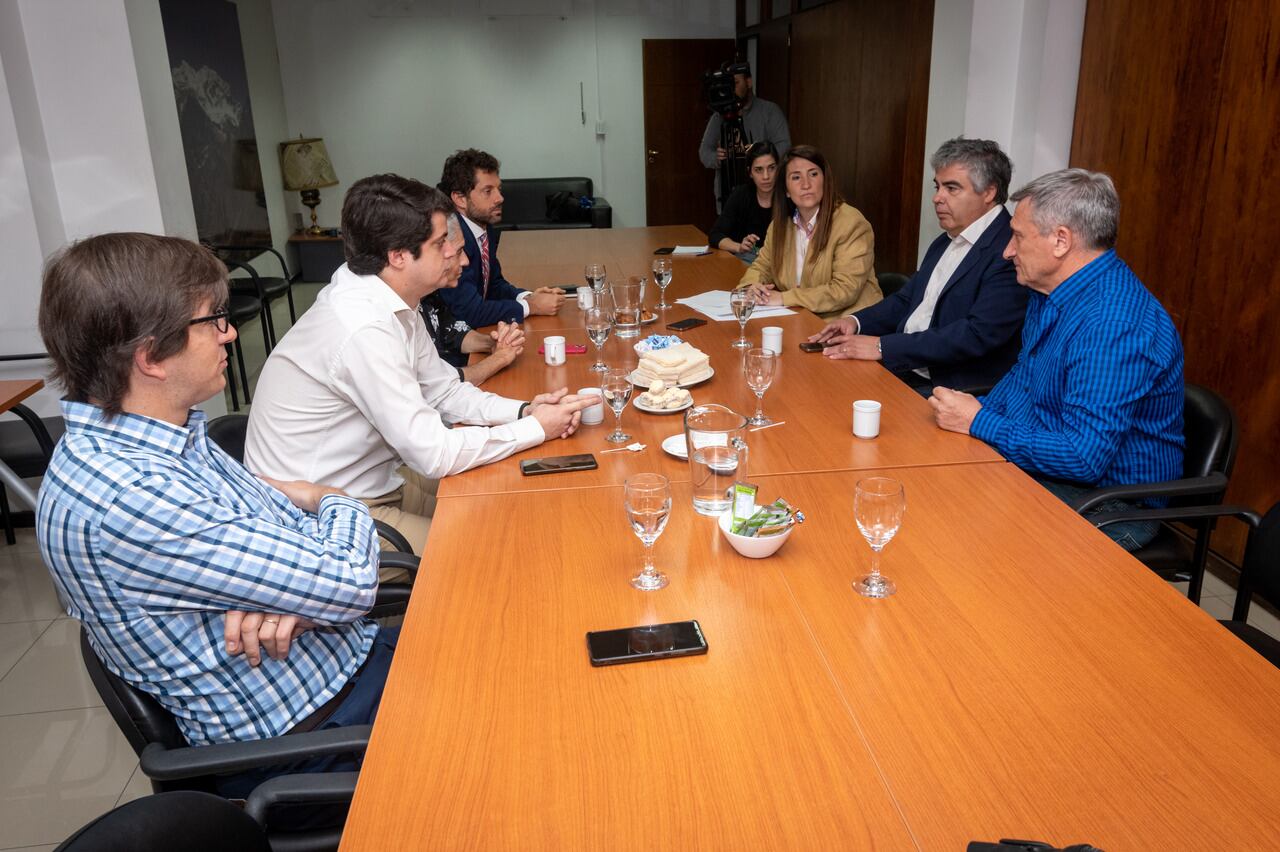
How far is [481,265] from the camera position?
12.7ft

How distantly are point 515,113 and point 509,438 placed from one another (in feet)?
27.6

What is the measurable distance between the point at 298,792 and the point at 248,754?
0.13 metres

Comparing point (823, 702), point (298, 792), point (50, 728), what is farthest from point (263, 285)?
point (823, 702)

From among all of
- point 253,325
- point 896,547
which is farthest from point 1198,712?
point 253,325

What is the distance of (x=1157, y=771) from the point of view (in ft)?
3.66

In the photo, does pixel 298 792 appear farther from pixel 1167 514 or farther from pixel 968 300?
pixel 968 300

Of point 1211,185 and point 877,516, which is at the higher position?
point 1211,185

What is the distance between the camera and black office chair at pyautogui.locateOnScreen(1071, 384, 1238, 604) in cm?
213

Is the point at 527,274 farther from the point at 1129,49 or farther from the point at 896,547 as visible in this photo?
the point at 896,547

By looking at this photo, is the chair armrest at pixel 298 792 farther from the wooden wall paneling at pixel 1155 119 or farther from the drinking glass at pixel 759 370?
the wooden wall paneling at pixel 1155 119

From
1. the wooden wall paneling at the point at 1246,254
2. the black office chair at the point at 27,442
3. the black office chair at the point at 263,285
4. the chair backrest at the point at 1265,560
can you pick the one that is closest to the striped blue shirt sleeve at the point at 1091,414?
the chair backrest at the point at 1265,560

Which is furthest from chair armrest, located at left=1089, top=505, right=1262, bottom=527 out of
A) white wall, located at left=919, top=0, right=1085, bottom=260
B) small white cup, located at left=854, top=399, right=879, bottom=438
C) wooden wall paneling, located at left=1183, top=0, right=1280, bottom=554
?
white wall, located at left=919, top=0, right=1085, bottom=260

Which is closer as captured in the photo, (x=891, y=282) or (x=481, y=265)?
(x=481, y=265)

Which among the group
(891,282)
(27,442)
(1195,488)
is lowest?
(27,442)
